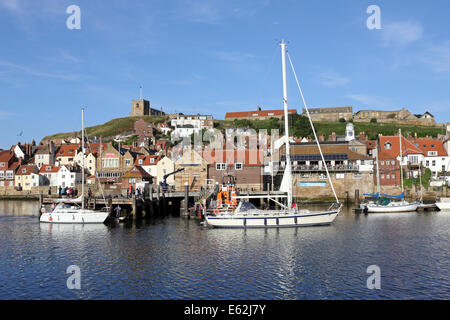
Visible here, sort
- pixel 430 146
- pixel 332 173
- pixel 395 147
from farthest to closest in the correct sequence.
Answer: pixel 430 146 < pixel 395 147 < pixel 332 173

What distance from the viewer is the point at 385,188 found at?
275 ft

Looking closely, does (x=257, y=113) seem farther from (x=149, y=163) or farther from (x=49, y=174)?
(x=49, y=174)

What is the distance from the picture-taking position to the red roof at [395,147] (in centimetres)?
9181

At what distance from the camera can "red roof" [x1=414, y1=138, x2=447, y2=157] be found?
94356 mm

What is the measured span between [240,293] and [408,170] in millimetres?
72569

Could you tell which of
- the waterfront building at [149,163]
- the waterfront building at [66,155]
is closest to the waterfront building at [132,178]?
the waterfront building at [149,163]

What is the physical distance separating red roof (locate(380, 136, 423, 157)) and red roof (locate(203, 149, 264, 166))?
3100cm

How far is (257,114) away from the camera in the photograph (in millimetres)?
192000

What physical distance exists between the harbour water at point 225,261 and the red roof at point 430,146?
5046 cm

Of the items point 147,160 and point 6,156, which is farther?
point 6,156

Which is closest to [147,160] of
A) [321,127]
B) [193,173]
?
[193,173]

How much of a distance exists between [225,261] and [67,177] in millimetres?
84381

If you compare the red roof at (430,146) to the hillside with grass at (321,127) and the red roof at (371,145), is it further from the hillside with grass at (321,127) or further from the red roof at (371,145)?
the hillside with grass at (321,127)

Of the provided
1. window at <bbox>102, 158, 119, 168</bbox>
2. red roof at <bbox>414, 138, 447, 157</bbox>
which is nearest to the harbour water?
red roof at <bbox>414, 138, 447, 157</bbox>
